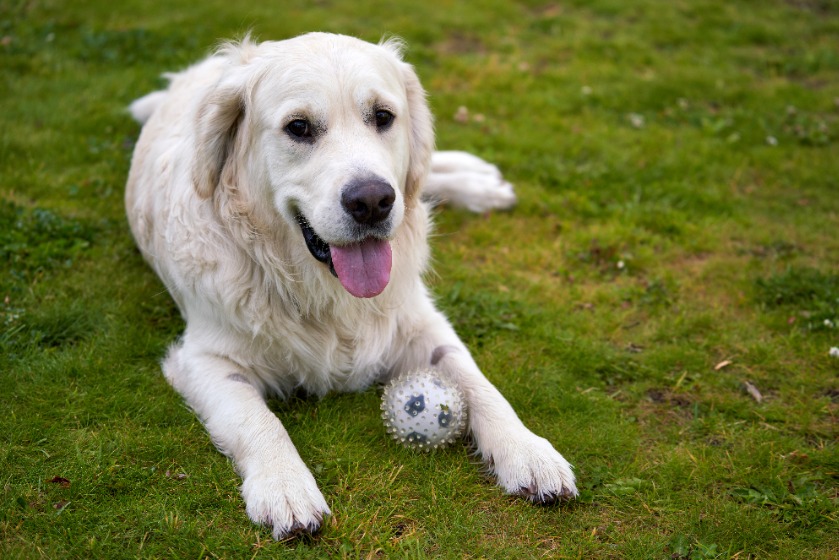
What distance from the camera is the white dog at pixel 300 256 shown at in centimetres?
325

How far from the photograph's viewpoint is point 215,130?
366 cm

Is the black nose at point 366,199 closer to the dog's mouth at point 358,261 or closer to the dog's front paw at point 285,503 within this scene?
the dog's mouth at point 358,261

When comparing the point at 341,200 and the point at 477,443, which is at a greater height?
the point at 341,200

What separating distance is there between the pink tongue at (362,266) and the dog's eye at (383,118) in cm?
55

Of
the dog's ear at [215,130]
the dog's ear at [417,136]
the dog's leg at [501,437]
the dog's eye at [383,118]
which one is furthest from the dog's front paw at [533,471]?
the dog's ear at [215,130]

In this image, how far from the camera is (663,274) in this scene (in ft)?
16.6

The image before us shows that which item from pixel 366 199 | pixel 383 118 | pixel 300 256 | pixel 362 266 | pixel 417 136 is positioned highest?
pixel 383 118

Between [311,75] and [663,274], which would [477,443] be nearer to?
[311,75]

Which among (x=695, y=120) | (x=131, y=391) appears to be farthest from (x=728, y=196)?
(x=131, y=391)

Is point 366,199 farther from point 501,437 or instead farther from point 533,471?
point 533,471

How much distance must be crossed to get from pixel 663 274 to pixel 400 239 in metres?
2.12

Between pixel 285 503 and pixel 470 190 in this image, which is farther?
pixel 470 190

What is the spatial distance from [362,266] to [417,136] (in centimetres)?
92

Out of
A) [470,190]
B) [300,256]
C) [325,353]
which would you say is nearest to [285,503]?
[325,353]
